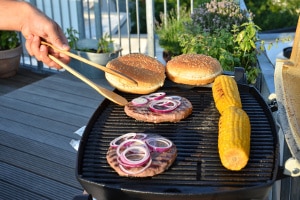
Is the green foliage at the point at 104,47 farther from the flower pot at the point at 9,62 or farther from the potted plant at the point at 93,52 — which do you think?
the flower pot at the point at 9,62

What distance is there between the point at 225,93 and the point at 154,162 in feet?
1.94

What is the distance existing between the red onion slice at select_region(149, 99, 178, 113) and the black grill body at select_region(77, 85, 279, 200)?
7cm

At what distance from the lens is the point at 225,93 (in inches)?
84.0

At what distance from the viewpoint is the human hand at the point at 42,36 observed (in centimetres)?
240

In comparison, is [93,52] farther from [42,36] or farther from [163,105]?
[163,105]

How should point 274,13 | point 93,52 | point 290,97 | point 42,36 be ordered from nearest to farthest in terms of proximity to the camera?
point 290,97 < point 42,36 < point 93,52 < point 274,13

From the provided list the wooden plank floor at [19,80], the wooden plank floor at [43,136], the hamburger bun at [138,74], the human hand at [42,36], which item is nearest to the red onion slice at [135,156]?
the hamburger bun at [138,74]

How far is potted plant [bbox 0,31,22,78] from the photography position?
5449mm

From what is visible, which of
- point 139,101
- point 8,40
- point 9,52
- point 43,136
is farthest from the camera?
point 8,40

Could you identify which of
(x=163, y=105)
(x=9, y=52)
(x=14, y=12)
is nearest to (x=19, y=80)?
(x=9, y=52)

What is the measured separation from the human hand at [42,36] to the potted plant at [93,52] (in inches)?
92.1

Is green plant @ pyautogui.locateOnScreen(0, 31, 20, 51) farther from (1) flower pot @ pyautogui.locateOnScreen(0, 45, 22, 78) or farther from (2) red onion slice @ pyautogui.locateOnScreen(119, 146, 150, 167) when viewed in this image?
(2) red onion slice @ pyautogui.locateOnScreen(119, 146, 150, 167)

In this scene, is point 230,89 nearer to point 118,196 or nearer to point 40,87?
point 118,196

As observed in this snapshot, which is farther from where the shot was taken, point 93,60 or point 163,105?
point 93,60
